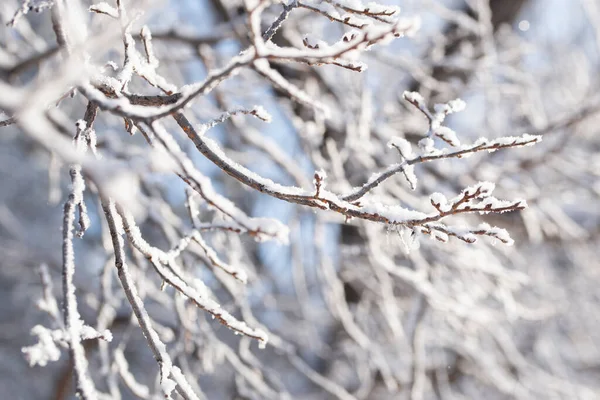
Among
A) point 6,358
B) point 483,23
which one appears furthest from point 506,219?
point 6,358

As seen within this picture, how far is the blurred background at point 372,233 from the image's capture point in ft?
8.38

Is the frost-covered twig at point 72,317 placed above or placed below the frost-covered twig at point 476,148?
below

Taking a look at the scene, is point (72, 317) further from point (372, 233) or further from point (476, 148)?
point (372, 233)

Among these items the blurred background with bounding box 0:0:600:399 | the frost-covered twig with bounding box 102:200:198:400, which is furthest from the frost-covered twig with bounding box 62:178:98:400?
the blurred background with bounding box 0:0:600:399

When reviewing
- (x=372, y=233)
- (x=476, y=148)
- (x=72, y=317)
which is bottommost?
(x=72, y=317)

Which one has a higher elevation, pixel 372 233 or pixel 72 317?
pixel 372 233

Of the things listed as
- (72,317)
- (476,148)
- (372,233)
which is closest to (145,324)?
(72,317)

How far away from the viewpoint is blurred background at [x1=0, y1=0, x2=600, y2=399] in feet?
8.38

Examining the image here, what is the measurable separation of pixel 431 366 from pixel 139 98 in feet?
11.8

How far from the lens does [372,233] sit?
9.32ft

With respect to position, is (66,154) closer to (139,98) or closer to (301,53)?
(301,53)

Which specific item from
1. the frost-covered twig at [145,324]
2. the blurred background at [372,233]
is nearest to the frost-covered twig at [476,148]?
the blurred background at [372,233]

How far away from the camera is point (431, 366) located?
406 centimetres

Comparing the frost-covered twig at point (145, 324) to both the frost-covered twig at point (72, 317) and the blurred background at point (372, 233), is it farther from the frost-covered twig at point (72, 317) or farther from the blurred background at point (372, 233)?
the blurred background at point (372, 233)
